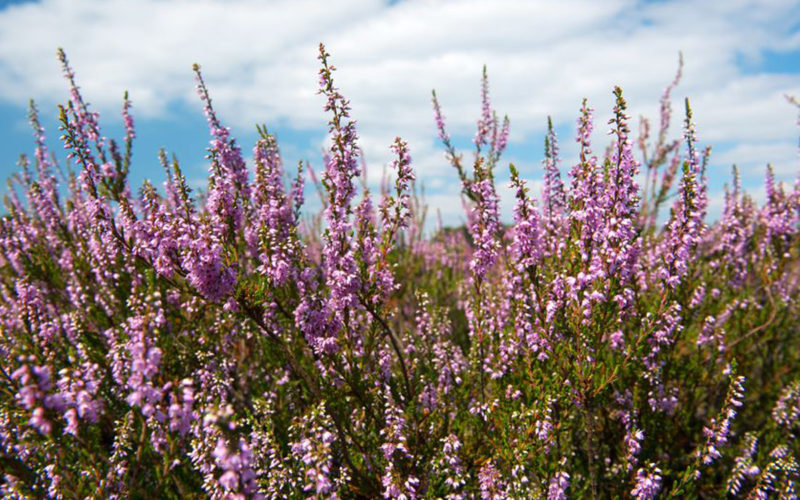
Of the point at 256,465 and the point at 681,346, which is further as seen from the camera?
the point at 681,346

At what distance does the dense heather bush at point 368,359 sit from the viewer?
3379mm

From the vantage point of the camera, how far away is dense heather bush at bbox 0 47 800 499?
11.1ft

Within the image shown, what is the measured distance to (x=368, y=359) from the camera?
4379 millimetres

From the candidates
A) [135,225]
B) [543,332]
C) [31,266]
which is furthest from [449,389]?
[31,266]

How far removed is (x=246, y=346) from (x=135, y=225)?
2764mm

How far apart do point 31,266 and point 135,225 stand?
4171mm

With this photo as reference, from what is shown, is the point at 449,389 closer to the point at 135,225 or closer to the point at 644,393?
the point at 644,393

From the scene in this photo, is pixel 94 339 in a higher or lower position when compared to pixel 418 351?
higher

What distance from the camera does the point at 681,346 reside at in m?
6.41

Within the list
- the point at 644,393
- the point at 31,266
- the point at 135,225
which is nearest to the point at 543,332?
the point at 644,393

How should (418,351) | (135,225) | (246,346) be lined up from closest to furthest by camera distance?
(135,225) < (418,351) < (246,346)

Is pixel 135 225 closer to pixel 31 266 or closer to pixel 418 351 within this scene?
pixel 418 351

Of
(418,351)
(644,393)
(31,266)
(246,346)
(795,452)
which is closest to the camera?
(644,393)

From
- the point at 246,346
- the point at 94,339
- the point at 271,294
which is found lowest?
the point at 246,346
